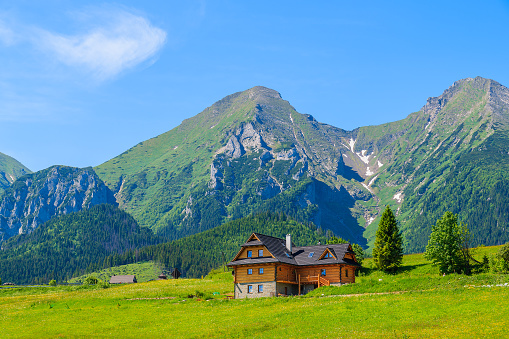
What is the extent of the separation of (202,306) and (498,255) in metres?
57.0

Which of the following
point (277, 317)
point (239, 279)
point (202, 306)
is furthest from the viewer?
point (239, 279)

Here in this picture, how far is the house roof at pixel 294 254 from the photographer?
310ft

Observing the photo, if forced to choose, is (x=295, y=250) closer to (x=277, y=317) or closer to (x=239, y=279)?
(x=239, y=279)

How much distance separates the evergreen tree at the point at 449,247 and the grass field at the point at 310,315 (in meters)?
20.7

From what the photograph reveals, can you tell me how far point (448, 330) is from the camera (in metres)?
43.4

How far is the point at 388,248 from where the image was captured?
114562 millimetres

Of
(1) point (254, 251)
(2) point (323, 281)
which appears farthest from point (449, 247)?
(1) point (254, 251)

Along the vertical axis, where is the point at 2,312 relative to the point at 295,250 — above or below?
below

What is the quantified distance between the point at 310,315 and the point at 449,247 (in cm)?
5215

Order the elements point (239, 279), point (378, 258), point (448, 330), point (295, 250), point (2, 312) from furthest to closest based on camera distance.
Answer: point (378, 258) < point (295, 250) < point (239, 279) < point (2, 312) < point (448, 330)

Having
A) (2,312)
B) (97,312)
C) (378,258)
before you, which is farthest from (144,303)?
(378,258)

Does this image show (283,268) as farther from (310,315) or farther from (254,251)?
(310,315)

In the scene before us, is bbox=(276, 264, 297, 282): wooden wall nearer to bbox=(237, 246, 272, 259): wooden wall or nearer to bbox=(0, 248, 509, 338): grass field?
bbox=(237, 246, 272, 259): wooden wall

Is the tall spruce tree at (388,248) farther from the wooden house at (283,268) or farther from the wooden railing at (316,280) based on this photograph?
the wooden railing at (316,280)
